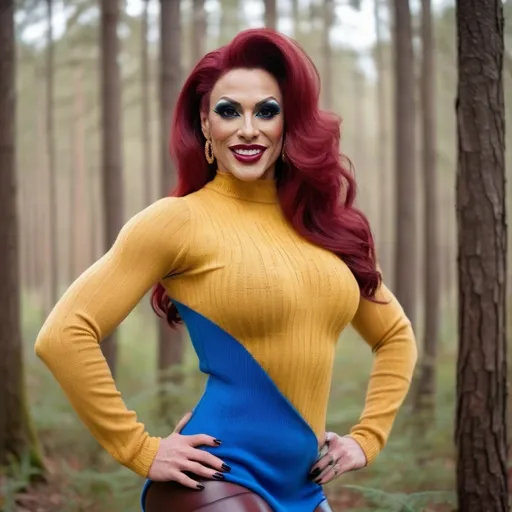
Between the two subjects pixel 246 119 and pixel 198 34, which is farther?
pixel 198 34

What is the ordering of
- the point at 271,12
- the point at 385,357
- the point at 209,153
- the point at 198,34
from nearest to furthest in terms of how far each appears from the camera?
the point at 209,153 < the point at 385,357 < the point at 271,12 < the point at 198,34

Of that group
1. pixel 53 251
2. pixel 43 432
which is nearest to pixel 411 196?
pixel 43 432

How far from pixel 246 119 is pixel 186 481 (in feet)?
4.02

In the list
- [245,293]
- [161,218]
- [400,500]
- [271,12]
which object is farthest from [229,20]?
[245,293]

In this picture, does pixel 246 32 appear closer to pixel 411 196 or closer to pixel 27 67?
pixel 411 196

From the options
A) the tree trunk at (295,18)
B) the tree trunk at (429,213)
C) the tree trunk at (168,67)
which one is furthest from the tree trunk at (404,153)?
the tree trunk at (295,18)

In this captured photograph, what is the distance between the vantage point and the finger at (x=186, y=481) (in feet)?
7.74

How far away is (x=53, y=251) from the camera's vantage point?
669 inches

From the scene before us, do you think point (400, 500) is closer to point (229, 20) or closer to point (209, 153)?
point (209, 153)

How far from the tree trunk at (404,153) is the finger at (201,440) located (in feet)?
22.0

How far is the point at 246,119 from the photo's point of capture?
2.67m

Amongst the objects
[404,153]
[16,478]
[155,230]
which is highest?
[404,153]

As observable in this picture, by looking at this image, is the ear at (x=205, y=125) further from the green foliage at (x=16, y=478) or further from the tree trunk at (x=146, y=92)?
the tree trunk at (x=146, y=92)

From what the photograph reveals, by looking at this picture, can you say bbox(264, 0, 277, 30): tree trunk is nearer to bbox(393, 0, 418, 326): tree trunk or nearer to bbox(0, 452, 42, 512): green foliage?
bbox(393, 0, 418, 326): tree trunk
